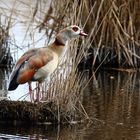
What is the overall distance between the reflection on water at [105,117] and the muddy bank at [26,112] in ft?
0.48

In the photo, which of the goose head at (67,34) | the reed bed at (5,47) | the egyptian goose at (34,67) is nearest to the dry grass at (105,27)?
the reed bed at (5,47)

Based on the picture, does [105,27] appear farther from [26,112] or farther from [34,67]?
[26,112]

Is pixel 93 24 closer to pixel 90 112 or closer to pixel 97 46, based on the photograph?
pixel 97 46

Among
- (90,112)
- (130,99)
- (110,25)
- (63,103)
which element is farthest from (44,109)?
(110,25)

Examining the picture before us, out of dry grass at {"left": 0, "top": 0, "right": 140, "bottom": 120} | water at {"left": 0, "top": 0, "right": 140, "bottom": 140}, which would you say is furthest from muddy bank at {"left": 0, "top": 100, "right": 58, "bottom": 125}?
dry grass at {"left": 0, "top": 0, "right": 140, "bottom": 120}

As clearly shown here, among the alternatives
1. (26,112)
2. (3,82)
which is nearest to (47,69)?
(26,112)

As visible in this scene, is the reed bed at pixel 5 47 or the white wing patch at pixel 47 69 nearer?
the white wing patch at pixel 47 69

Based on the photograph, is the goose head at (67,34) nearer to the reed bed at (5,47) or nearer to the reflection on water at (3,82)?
the reflection on water at (3,82)

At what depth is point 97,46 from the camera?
573 inches

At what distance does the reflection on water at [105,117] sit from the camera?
9367 millimetres

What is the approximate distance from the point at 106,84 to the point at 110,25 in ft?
4.69

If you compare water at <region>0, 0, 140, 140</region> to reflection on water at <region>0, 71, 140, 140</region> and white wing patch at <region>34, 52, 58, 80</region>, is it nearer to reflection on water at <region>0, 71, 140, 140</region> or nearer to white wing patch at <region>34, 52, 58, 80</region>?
reflection on water at <region>0, 71, 140, 140</region>

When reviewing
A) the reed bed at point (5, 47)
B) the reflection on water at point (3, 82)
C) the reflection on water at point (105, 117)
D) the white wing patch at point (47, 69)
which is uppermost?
the reed bed at point (5, 47)

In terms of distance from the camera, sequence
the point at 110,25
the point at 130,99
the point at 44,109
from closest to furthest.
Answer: the point at 44,109
the point at 130,99
the point at 110,25
